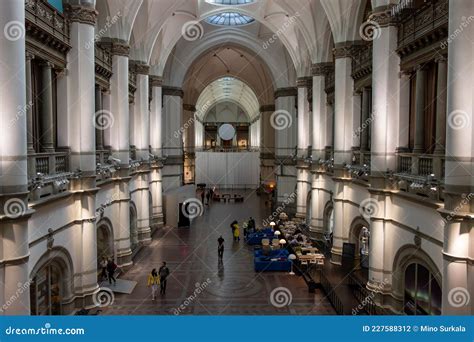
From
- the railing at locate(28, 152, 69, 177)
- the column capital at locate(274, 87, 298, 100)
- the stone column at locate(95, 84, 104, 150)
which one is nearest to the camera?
the railing at locate(28, 152, 69, 177)

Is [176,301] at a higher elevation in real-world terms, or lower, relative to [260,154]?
lower

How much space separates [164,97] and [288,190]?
11685 millimetres

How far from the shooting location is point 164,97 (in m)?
31.5

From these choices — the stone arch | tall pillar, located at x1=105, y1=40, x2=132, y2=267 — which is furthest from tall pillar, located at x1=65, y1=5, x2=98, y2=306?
tall pillar, located at x1=105, y1=40, x2=132, y2=267

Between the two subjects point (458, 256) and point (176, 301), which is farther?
point (176, 301)

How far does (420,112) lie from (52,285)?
1131 centimetres

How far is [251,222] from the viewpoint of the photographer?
24469 millimetres

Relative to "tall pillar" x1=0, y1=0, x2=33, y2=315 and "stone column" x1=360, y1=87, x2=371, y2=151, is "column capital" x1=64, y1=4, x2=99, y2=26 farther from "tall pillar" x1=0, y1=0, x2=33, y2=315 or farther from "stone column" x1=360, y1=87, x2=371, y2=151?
"stone column" x1=360, y1=87, x2=371, y2=151

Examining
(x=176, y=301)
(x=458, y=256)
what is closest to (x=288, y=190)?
(x=176, y=301)

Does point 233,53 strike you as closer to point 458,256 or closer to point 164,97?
point 164,97
